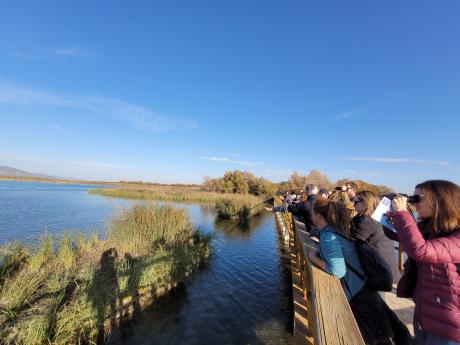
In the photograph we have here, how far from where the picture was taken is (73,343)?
4383 mm

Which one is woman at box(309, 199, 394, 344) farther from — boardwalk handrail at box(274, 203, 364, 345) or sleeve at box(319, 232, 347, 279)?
boardwalk handrail at box(274, 203, 364, 345)

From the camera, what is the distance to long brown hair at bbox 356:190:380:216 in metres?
3.09

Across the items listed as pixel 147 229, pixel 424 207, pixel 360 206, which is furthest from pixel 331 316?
pixel 147 229

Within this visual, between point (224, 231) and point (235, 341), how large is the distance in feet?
35.7

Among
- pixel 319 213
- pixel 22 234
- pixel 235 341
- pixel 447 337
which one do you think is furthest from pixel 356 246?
pixel 22 234

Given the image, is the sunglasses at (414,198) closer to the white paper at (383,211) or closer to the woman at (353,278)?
the white paper at (383,211)

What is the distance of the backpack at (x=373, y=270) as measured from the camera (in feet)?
6.61

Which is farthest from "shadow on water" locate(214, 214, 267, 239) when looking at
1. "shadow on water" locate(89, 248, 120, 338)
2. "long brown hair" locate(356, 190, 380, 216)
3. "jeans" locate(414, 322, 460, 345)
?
"jeans" locate(414, 322, 460, 345)

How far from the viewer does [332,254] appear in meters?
2.02

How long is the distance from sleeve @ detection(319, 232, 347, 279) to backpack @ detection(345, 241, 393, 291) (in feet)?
0.53

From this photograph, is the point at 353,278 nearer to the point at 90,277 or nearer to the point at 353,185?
the point at 353,185

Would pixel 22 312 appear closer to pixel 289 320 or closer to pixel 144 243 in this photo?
pixel 144 243

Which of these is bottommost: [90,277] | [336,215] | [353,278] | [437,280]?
[90,277]

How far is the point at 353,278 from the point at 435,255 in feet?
2.06
